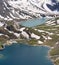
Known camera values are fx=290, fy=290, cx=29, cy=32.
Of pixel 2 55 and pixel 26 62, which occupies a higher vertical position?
pixel 2 55

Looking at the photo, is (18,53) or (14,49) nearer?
(18,53)

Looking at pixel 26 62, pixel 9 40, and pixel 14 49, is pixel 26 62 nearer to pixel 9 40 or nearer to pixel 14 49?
pixel 14 49

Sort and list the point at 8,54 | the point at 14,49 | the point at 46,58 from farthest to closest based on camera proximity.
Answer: the point at 14,49, the point at 8,54, the point at 46,58

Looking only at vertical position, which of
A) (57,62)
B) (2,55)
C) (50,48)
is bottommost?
(57,62)

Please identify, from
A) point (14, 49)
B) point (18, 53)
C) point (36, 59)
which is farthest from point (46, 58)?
point (14, 49)

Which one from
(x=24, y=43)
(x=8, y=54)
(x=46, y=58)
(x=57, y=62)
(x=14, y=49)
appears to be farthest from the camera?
(x=24, y=43)

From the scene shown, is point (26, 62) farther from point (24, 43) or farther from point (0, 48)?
point (24, 43)
